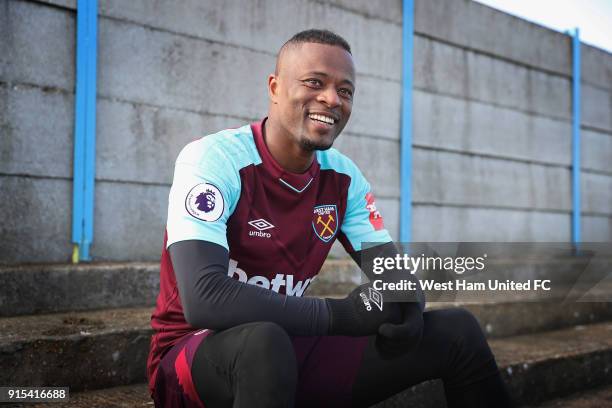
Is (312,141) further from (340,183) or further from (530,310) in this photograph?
(530,310)

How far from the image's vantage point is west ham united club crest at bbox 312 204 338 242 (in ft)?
6.11

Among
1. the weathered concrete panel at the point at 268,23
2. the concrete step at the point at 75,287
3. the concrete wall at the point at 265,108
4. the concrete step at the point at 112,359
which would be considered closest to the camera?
the concrete step at the point at 112,359

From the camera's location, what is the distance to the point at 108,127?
302cm

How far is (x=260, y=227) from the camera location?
172 cm

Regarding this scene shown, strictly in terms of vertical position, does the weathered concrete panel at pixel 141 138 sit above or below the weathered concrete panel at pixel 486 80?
below

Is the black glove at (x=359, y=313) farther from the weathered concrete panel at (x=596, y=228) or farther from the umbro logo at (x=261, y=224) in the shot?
the weathered concrete panel at (x=596, y=228)

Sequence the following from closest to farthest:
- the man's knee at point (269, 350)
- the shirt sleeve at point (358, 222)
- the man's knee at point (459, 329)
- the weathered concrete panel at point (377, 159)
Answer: the man's knee at point (269, 350) < the man's knee at point (459, 329) < the shirt sleeve at point (358, 222) < the weathered concrete panel at point (377, 159)

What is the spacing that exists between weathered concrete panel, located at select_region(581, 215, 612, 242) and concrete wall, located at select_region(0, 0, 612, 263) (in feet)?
0.07

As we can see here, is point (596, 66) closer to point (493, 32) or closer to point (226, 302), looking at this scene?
point (493, 32)

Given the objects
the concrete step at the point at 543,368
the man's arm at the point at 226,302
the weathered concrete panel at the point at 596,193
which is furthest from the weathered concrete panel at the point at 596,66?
the man's arm at the point at 226,302

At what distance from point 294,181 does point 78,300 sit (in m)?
1.39

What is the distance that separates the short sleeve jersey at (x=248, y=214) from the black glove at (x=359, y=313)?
0.83ft

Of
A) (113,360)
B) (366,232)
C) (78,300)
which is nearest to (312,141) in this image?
(366,232)

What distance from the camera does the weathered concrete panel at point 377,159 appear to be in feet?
13.1
